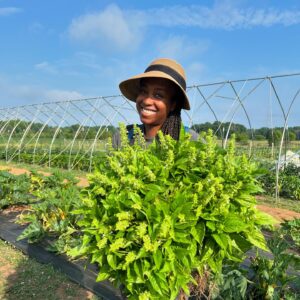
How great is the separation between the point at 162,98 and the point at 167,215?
969 millimetres

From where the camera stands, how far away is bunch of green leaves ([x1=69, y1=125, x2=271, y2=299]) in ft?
4.29

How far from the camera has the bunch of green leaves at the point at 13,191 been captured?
5.91 metres

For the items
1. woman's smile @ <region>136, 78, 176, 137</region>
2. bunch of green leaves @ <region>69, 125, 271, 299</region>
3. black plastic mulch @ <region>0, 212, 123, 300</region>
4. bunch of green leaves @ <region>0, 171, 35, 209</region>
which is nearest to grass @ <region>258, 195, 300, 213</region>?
bunch of green leaves @ <region>0, 171, 35, 209</region>

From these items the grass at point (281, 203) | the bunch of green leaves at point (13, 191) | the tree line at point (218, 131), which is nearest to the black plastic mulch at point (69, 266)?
the bunch of green leaves at point (13, 191)

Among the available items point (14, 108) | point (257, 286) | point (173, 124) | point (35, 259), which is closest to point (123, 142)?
point (173, 124)

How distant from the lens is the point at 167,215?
1.29m

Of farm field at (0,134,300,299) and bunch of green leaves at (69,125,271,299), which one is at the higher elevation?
bunch of green leaves at (69,125,271,299)

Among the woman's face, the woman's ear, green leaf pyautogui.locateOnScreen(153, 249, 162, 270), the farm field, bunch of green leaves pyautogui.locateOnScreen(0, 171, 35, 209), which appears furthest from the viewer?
bunch of green leaves pyautogui.locateOnScreen(0, 171, 35, 209)

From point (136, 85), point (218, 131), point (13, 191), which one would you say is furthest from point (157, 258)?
point (218, 131)

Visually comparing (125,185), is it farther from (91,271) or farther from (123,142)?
(91,271)

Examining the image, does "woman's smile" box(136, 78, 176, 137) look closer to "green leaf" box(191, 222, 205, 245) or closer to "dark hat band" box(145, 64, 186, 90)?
"dark hat band" box(145, 64, 186, 90)

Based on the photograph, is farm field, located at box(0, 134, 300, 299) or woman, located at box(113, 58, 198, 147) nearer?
farm field, located at box(0, 134, 300, 299)

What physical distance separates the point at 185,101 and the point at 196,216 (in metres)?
1.00

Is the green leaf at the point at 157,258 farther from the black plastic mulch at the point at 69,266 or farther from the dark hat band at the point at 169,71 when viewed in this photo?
the black plastic mulch at the point at 69,266
